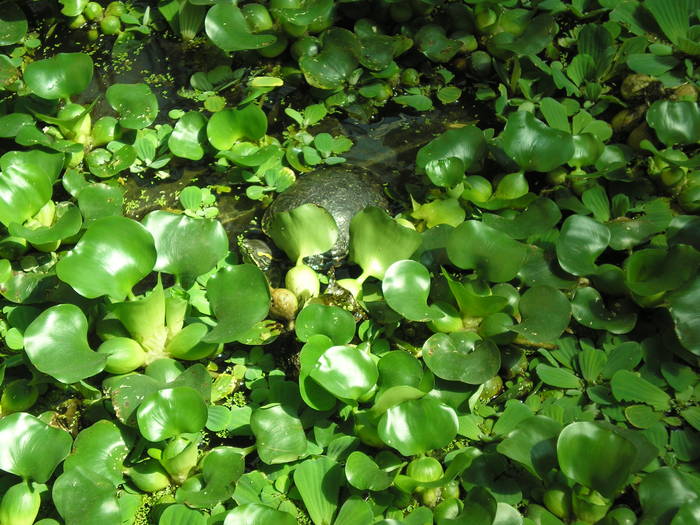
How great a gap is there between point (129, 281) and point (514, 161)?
1547 millimetres

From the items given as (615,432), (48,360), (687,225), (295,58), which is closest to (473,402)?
(615,432)

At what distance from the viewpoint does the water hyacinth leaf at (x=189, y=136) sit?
9.39ft

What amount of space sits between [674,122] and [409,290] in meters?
1.38

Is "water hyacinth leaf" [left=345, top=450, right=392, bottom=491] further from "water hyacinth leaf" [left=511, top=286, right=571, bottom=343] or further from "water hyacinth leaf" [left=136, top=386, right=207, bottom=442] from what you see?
"water hyacinth leaf" [left=511, top=286, right=571, bottom=343]

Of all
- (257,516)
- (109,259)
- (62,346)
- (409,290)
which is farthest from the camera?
(409,290)

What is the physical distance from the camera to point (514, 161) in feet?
8.86

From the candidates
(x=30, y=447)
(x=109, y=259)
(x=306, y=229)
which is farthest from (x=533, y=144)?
(x=30, y=447)

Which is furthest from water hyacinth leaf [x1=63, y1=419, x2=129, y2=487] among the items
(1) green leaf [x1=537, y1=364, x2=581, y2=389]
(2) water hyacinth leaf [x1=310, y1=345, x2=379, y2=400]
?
(1) green leaf [x1=537, y1=364, x2=581, y2=389]

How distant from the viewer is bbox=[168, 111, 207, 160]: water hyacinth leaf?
2863 millimetres

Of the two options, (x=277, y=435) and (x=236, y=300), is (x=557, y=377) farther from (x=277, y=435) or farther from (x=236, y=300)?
(x=236, y=300)

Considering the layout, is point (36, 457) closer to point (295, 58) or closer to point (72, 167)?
point (72, 167)

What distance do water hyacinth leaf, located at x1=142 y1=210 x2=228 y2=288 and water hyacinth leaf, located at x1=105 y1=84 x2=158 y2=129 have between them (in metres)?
0.78

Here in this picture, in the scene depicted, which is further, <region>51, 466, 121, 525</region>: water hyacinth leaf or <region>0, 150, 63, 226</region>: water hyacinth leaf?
<region>0, 150, 63, 226</region>: water hyacinth leaf

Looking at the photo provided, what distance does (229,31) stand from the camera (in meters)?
3.11
